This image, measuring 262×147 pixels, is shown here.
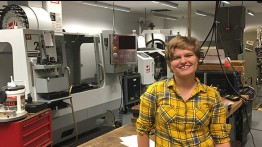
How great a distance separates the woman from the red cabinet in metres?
1.34

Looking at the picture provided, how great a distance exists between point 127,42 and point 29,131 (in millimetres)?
2492

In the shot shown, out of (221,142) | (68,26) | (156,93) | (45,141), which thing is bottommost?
(45,141)

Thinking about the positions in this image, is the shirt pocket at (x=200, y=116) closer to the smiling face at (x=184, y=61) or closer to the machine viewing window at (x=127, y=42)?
the smiling face at (x=184, y=61)

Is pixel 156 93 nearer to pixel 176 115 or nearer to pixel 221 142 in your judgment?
pixel 176 115

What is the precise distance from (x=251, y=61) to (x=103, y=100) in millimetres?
2303

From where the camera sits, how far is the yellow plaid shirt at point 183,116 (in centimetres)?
125

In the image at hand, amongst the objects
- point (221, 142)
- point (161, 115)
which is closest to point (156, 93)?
point (161, 115)

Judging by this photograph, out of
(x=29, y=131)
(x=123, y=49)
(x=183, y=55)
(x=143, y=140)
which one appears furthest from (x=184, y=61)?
(x=123, y=49)

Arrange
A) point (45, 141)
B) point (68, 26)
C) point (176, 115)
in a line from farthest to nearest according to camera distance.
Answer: point (68, 26) < point (45, 141) < point (176, 115)

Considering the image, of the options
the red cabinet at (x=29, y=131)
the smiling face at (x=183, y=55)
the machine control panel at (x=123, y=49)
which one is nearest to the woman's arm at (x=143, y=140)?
the smiling face at (x=183, y=55)

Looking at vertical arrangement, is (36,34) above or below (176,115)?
above

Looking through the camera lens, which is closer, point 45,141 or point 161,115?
point 161,115

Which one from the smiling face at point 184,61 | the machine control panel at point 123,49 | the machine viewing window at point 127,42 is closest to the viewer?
the smiling face at point 184,61

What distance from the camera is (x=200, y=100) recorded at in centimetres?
126
